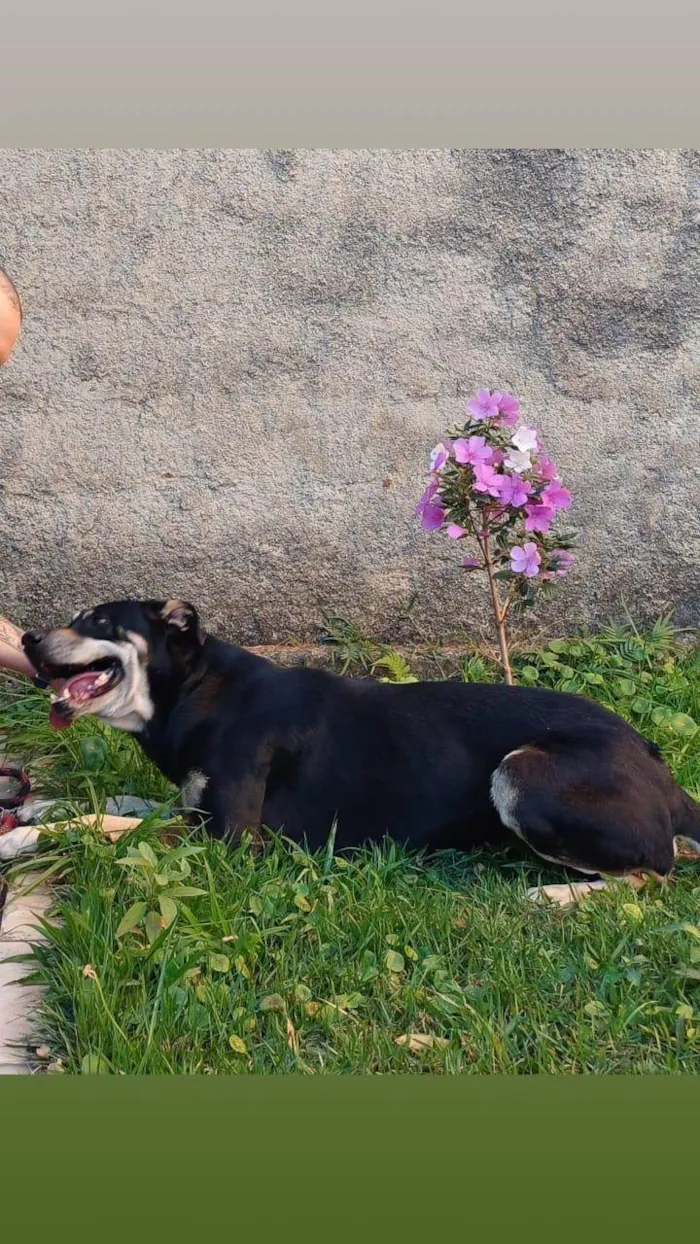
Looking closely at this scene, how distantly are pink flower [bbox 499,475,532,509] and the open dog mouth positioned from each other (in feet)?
5.05

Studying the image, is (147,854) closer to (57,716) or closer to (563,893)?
(57,716)

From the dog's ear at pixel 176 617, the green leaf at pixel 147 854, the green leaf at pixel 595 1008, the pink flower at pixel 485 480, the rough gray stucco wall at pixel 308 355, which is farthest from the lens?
the rough gray stucco wall at pixel 308 355

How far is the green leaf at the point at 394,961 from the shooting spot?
135 inches

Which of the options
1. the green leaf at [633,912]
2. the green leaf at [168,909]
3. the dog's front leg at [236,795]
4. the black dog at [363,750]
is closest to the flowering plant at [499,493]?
the black dog at [363,750]

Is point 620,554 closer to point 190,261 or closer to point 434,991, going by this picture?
point 190,261

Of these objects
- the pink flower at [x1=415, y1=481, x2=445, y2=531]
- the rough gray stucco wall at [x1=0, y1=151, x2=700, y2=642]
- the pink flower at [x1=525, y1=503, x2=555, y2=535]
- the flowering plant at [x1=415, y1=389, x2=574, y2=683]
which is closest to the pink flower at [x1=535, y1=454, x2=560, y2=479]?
the flowering plant at [x1=415, y1=389, x2=574, y2=683]

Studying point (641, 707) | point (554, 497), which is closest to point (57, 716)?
point (554, 497)

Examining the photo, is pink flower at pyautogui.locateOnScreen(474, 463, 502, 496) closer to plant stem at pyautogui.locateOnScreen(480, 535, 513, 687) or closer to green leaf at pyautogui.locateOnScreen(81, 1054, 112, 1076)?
plant stem at pyautogui.locateOnScreen(480, 535, 513, 687)

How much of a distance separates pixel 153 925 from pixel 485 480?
6.78 ft

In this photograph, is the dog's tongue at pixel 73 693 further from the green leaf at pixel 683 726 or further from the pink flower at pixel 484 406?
the green leaf at pixel 683 726

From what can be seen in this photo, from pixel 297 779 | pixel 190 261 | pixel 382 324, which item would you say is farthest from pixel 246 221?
pixel 297 779

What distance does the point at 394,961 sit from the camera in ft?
11.3

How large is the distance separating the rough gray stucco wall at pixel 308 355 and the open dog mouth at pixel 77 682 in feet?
5.12

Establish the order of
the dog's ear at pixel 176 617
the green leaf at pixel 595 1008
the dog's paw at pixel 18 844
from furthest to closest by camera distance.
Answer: the dog's ear at pixel 176 617, the dog's paw at pixel 18 844, the green leaf at pixel 595 1008
